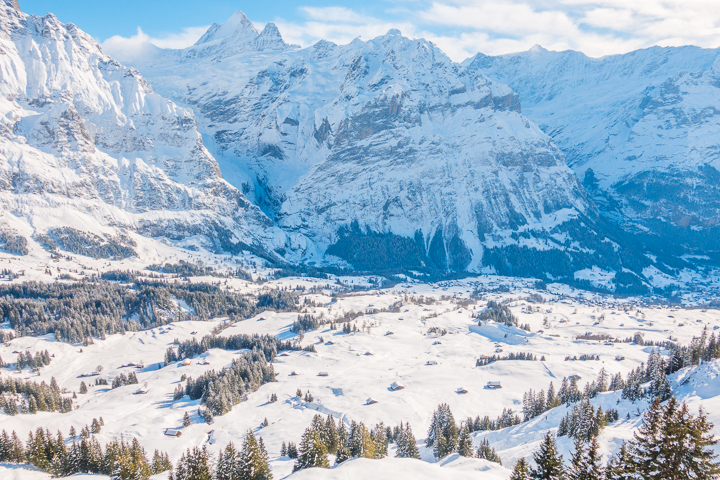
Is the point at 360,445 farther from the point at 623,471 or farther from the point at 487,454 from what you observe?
the point at 623,471

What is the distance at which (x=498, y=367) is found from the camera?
551 ft

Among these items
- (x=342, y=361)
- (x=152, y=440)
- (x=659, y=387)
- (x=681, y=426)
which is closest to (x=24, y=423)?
(x=152, y=440)

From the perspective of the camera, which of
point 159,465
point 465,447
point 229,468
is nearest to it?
point 229,468

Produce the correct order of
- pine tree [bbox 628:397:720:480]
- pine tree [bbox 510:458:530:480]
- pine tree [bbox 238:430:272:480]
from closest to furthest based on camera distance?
1. pine tree [bbox 628:397:720:480]
2. pine tree [bbox 510:458:530:480]
3. pine tree [bbox 238:430:272:480]

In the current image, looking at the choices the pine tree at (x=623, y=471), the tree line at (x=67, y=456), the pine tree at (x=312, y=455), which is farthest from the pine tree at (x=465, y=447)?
the tree line at (x=67, y=456)

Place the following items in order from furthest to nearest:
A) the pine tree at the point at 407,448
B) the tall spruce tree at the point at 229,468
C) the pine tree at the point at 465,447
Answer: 1. the pine tree at the point at 407,448
2. the pine tree at the point at 465,447
3. the tall spruce tree at the point at 229,468

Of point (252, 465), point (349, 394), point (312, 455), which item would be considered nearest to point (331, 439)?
point (312, 455)

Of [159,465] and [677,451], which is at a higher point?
[677,451]

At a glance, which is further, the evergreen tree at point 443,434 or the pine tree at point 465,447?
the evergreen tree at point 443,434

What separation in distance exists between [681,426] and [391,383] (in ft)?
407

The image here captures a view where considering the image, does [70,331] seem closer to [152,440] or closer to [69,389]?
[69,389]

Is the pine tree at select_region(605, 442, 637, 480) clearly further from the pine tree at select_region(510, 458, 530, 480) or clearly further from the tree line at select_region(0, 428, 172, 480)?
the tree line at select_region(0, 428, 172, 480)

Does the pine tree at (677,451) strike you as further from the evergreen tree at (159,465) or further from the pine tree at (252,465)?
the evergreen tree at (159,465)

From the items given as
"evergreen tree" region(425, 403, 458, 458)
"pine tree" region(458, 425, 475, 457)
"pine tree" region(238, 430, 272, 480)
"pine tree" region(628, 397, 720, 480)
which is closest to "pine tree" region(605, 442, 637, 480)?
"pine tree" region(628, 397, 720, 480)
